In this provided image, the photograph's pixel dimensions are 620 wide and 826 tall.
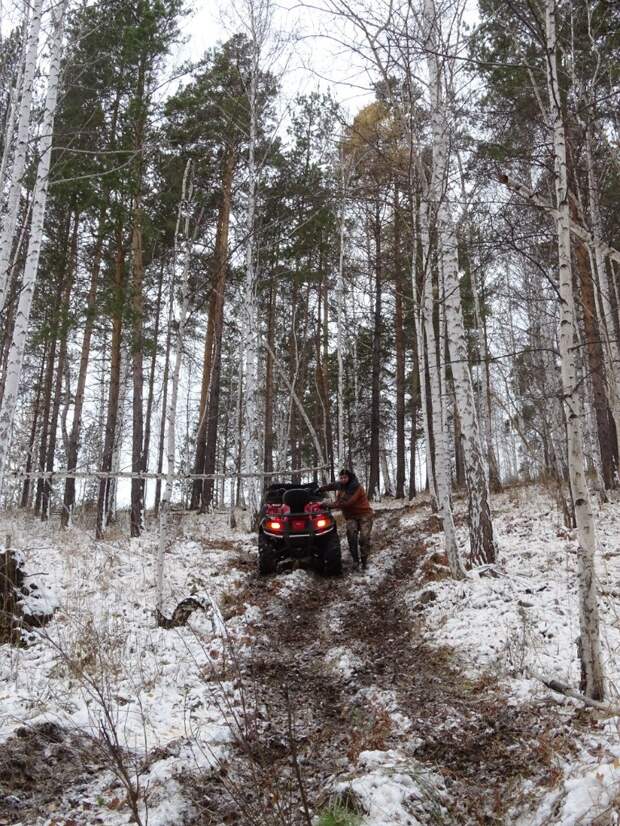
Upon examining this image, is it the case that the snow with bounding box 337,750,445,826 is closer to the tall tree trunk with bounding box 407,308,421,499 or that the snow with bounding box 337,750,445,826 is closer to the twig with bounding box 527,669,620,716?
the twig with bounding box 527,669,620,716

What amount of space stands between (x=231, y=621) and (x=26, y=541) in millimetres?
6813

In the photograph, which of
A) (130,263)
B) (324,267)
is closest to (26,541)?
(130,263)

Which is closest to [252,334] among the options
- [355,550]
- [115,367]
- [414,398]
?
[115,367]

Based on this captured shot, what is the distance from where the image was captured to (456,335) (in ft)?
25.7

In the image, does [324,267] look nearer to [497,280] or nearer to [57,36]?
[497,280]

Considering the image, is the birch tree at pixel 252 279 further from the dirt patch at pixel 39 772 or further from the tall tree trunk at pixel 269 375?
the dirt patch at pixel 39 772

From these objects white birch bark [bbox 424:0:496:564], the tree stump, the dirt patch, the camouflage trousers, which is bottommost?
the dirt patch

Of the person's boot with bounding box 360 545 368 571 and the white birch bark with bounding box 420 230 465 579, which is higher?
the white birch bark with bounding box 420 230 465 579

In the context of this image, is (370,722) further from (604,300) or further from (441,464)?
(604,300)

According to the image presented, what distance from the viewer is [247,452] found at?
1243 centimetres

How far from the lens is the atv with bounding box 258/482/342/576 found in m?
8.59

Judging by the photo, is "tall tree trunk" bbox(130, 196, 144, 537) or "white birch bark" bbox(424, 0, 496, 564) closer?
"white birch bark" bbox(424, 0, 496, 564)

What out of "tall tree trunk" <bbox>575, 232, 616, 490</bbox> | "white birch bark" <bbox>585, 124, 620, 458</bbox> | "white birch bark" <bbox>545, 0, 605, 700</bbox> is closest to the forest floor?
"white birch bark" <bbox>545, 0, 605, 700</bbox>

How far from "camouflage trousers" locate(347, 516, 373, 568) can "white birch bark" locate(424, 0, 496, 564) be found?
87.8 inches
